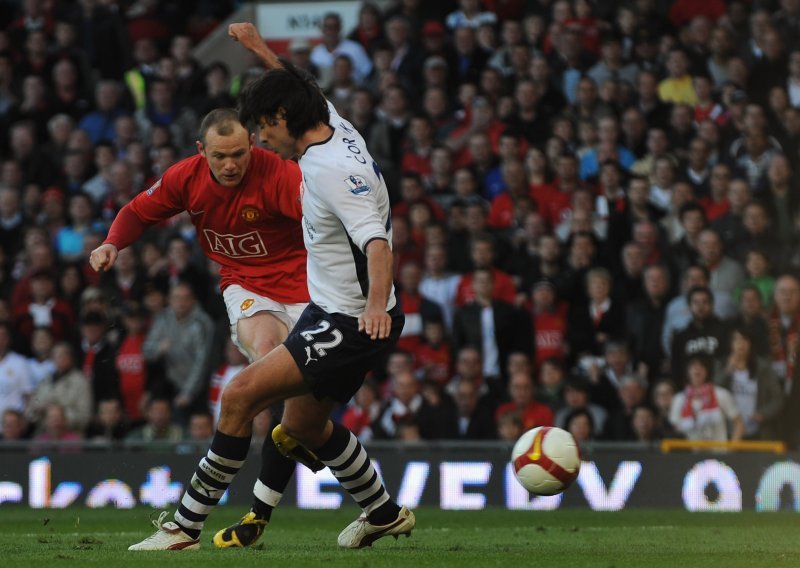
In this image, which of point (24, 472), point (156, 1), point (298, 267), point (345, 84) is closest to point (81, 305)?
point (24, 472)

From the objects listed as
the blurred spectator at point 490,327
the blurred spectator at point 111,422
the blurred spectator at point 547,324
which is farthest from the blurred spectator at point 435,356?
the blurred spectator at point 111,422

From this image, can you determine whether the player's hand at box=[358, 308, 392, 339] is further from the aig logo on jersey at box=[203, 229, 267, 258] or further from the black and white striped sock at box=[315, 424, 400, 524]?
the aig logo on jersey at box=[203, 229, 267, 258]

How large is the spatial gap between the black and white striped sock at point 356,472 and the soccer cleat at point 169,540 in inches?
31.7

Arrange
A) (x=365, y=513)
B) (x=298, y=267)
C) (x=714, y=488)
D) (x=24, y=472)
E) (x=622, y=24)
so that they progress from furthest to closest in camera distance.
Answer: (x=622, y=24), (x=24, y=472), (x=714, y=488), (x=298, y=267), (x=365, y=513)

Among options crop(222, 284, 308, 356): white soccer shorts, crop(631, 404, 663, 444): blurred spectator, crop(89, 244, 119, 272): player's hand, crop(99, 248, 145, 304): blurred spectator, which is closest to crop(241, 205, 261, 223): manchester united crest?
crop(222, 284, 308, 356): white soccer shorts

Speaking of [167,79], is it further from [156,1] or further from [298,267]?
[298,267]

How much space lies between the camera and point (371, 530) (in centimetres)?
822

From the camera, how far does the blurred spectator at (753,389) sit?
13531mm

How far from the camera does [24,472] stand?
533 inches

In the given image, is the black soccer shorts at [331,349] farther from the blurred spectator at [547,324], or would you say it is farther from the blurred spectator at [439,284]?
the blurred spectator at [439,284]

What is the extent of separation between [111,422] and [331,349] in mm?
7646

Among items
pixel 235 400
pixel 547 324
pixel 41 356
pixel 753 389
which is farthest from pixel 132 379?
pixel 235 400

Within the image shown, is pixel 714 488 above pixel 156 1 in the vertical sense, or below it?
below

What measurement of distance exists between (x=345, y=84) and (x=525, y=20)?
2.24m
